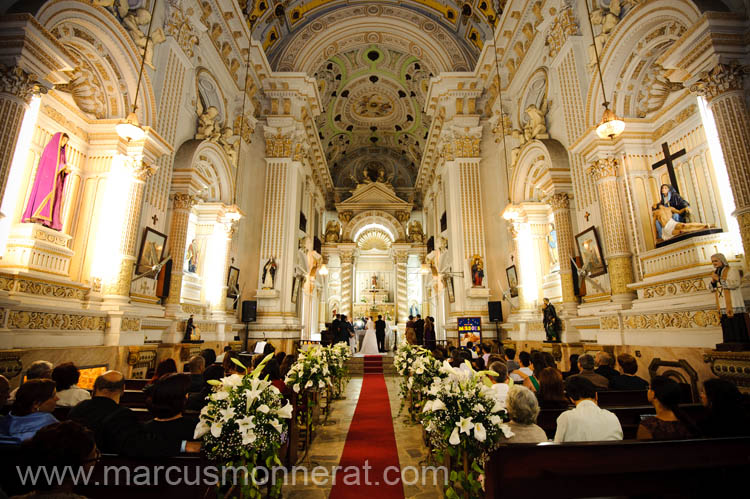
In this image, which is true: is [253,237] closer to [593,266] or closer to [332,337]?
[332,337]

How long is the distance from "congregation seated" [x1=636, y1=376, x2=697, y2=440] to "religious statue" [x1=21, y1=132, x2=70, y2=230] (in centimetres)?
720

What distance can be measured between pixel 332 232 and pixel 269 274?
10293 millimetres

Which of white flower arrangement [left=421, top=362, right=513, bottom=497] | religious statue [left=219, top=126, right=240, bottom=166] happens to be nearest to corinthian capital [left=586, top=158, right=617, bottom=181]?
white flower arrangement [left=421, top=362, right=513, bottom=497]

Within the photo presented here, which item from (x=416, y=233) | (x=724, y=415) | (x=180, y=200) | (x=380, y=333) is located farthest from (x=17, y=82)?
(x=416, y=233)

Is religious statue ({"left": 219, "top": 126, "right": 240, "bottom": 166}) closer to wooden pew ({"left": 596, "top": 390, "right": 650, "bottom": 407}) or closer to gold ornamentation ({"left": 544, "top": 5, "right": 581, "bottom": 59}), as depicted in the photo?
gold ornamentation ({"left": 544, "top": 5, "right": 581, "bottom": 59})

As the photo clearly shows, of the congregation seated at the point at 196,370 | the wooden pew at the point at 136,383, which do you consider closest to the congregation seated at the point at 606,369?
the congregation seated at the point at 196,370

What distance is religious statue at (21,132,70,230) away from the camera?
5312 millimetres

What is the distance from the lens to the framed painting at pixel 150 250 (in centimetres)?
682

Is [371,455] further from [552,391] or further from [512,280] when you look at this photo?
[512,280]

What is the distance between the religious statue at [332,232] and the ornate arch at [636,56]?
52.7 ft

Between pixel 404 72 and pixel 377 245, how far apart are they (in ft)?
34.3

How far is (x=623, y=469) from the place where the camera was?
1672 millimetres

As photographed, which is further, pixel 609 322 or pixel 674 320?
pixel 609 322

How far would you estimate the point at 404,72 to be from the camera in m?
17.0
